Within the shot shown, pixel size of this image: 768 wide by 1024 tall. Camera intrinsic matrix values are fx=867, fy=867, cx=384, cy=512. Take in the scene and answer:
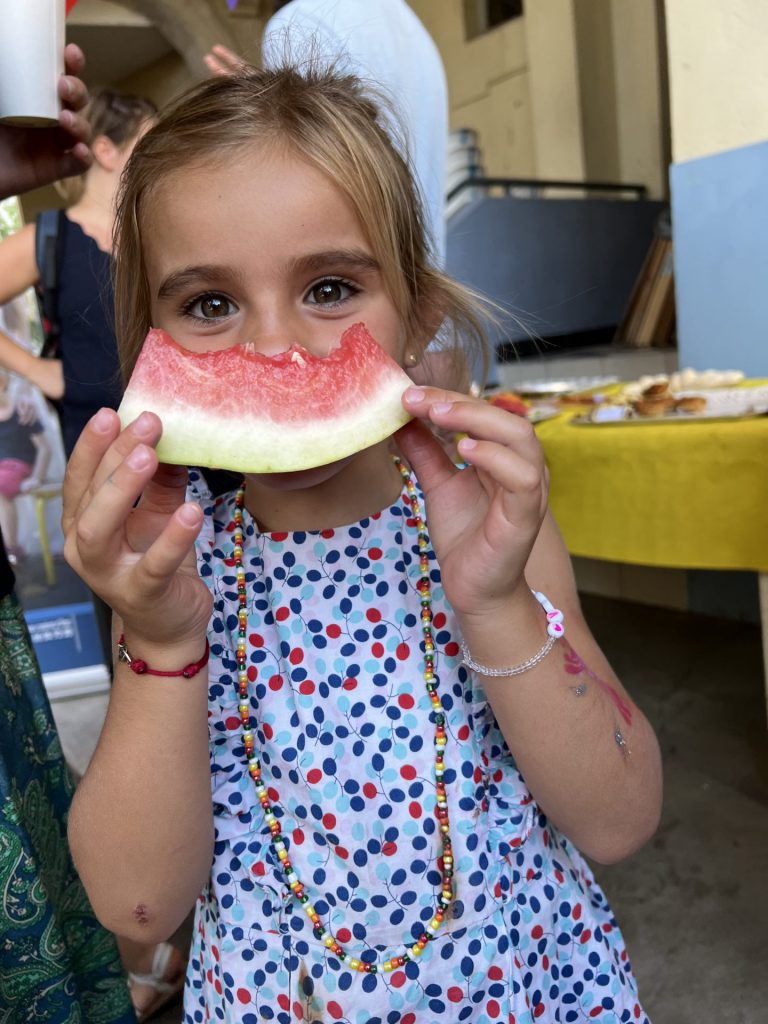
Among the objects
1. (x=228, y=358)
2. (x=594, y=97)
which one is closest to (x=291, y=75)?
(x=228, y=358)

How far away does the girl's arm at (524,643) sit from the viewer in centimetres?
85

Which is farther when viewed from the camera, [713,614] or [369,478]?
[713,614]

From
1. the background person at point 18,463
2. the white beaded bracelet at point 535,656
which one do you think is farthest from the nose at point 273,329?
the background person at point 18,463

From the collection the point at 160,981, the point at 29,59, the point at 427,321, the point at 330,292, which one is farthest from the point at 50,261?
the point at 160,981

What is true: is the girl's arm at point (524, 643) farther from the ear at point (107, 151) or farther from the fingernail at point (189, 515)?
the ear at point (107, 151)

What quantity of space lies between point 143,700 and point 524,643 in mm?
400

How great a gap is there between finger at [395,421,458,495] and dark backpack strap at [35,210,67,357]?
6.11ft

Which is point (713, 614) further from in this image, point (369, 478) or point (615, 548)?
point (369, 478)

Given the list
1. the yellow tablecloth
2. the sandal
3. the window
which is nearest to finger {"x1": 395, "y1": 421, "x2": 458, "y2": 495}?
the yellow tablecloth

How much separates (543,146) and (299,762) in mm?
8162

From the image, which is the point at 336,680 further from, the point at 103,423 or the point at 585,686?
the point at 103,423

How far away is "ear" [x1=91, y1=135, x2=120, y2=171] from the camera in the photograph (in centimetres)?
253

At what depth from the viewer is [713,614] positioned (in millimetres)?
3996

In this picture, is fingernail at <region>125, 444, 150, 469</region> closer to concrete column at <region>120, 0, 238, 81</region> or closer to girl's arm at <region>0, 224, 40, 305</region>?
girl's arm at <region>0, 224, 40, 305</region>
